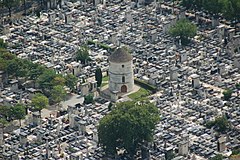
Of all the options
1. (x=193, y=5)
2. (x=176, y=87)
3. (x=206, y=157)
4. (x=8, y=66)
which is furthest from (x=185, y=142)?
(x=193, y=5)

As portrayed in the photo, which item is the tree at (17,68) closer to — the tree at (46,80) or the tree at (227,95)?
the tree at (46,80)

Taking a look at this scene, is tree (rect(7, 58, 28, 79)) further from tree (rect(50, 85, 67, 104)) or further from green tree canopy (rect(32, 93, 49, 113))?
green tree canopy (rect(32, 93, 49, 113))

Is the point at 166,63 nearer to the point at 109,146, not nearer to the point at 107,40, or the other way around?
the point at 107,40

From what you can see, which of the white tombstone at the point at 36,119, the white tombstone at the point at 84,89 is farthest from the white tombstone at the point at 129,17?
the white tombstone at the point at 36,119

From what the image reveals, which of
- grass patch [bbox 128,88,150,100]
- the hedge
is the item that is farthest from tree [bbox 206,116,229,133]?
the hedge

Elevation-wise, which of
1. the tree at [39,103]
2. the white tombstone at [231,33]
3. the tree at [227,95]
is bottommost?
the tree at [39,103]

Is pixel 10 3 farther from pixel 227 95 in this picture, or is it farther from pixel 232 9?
pixel 227 95

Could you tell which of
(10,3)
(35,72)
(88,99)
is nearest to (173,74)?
(88,99)
